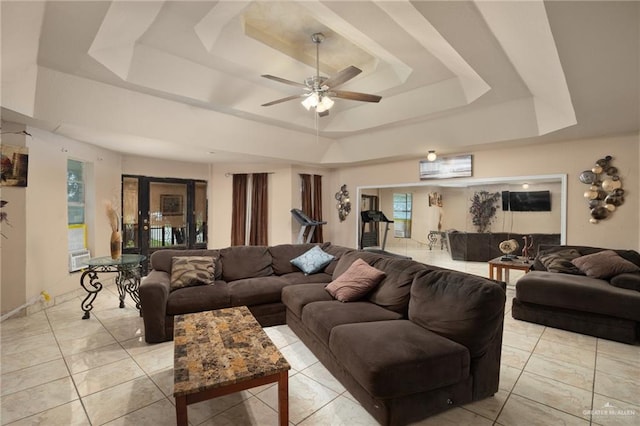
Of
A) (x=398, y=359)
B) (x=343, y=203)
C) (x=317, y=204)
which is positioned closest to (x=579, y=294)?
(x=398, y=359)

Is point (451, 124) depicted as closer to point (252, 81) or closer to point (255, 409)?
point (252, 81)

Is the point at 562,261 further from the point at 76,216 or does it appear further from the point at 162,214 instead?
the point at 76,216

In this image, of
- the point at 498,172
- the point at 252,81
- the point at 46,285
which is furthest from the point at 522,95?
the point at 46,285

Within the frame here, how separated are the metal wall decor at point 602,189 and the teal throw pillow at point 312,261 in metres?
3.64

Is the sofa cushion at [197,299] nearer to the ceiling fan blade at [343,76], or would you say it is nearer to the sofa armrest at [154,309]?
the sofa armrest at [154,309]

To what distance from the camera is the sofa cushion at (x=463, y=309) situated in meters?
1.99

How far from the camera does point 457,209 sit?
18.0 ft

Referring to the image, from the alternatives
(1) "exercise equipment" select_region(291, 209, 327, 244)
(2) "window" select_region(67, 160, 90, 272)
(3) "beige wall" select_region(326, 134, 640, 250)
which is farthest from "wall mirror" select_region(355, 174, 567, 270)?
(2) "window" select_region(67, 160, 90, 272)

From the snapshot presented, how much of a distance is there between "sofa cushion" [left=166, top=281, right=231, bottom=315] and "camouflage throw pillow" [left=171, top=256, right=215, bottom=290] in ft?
0.36

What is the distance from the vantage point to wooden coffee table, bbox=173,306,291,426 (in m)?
1.55

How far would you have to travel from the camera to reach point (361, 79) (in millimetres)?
4336

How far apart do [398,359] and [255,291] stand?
6.38 feet

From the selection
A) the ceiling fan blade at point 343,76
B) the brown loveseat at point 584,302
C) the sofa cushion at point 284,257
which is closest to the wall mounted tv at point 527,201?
the brown loveseat at point 584,302

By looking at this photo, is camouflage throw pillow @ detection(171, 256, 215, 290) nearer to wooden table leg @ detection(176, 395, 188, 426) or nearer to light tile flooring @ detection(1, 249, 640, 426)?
light tile flooring @ detection(1, 249, 640, 426)
